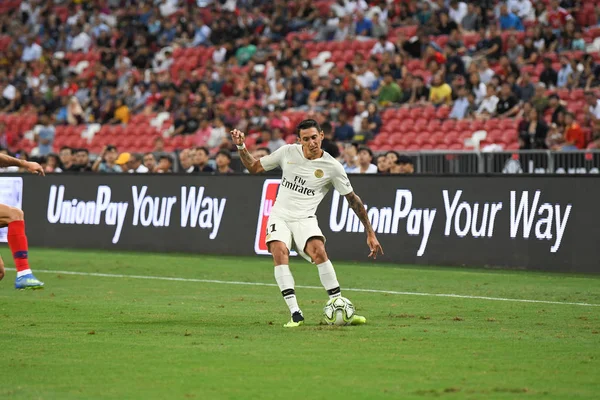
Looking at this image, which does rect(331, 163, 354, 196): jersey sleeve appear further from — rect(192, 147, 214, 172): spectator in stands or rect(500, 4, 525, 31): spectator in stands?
rect(500, 4, 525, 31): spectator in stands

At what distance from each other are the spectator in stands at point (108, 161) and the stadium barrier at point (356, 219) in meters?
1.73

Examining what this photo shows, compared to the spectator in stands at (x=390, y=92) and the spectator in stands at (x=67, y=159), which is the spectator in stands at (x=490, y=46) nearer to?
the spectator in stands at (x=390, y=92)

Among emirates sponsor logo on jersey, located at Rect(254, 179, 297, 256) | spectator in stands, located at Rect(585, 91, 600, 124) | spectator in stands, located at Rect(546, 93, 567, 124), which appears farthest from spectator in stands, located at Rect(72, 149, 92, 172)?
spectator in stands, located at Rect(585, 91, 600, 124)

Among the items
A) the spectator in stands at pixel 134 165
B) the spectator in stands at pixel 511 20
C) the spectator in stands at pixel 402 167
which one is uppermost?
the spectator in stands at pixel 511 20

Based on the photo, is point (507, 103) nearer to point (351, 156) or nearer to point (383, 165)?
point (351, 156)

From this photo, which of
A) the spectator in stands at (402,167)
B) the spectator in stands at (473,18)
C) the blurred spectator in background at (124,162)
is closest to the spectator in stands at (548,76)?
the spectator in stands at (473,18)

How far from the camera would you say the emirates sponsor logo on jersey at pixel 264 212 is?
20.7 meters

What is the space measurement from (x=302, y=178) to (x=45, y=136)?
23.1 meters

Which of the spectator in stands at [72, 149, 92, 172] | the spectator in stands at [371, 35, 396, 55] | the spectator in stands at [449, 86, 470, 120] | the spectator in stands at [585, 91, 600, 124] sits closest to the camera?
the spectator in stands at [585, 91, 600, 124]

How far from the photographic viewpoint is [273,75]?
101ft

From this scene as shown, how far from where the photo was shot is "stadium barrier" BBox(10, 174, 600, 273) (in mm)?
17438

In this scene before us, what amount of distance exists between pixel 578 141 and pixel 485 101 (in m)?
3.35

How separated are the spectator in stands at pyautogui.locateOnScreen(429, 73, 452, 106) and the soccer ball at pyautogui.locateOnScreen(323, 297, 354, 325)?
15.6 meters

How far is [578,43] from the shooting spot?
25484 mm
